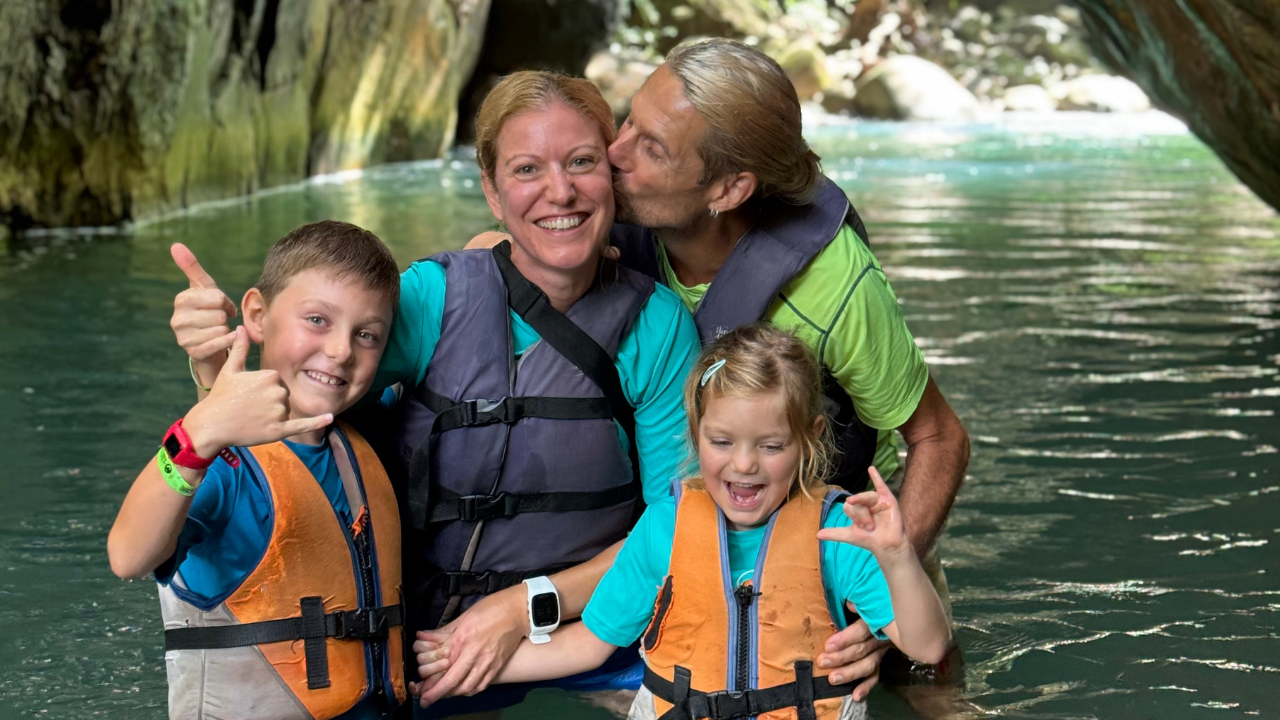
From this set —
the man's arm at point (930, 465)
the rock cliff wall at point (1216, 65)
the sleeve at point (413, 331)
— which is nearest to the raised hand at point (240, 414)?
the sleeve at point (413, 331)

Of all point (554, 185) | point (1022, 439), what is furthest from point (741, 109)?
point (1022, 439)

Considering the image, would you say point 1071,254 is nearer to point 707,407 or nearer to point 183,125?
point 183,125

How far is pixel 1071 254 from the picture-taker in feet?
34.4

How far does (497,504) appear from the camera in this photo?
291 cm

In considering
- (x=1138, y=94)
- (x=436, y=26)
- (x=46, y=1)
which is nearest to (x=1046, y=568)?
(x=46, y=1)

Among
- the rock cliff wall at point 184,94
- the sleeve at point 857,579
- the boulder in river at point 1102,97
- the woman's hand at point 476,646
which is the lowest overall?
the boulder in river at point 1102,97

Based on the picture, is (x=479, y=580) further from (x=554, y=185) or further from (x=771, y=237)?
(x=771, y=237)

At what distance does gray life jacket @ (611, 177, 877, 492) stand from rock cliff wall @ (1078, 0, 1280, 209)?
4.30 meters

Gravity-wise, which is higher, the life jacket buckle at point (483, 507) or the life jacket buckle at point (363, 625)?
the life jacket buckle at point (483, 507)

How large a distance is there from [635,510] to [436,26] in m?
15.0

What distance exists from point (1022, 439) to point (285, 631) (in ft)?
12.7

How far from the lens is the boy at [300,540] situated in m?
2.49

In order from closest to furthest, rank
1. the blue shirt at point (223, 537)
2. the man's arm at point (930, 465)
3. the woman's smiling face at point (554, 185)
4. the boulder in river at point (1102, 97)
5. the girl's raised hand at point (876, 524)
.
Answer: the girl's raised hand at point (876, 524) → the blue shirt at point (223, 537) → the woman's smiling face at point (554, 185) → the man's arm at point (930, 465) → the boulder in river at point (1102, 97)

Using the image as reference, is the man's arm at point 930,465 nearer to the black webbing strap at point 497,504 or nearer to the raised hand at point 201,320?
the black webbing strap at point 497,504
